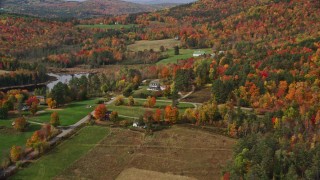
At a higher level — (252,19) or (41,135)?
(252,19)

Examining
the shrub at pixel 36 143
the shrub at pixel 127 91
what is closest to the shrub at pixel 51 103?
the shrub at pixel 127 91

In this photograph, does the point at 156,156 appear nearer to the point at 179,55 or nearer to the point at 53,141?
the point at 53,141

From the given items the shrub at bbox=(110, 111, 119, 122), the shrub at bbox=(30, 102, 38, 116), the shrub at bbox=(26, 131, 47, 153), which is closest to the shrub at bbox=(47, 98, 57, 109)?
the shrub at bbox=(30, 102, 38, 116)

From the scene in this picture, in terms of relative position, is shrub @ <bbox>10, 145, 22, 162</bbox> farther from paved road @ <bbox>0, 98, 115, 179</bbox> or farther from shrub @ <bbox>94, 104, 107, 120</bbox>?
shrub @ <bbox>94, 104, 107, 120</bbox>

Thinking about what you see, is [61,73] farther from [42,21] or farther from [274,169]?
[274,169]

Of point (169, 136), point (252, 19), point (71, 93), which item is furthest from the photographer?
point (252, 19)

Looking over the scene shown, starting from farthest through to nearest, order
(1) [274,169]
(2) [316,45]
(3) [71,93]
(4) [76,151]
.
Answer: (2) [316,45] → (3) [71,93] → (4) [76,151] → (1) [274,169]

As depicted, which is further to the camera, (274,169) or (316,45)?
(316,45)

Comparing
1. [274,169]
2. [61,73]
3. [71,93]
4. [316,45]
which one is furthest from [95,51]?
[274,169]
